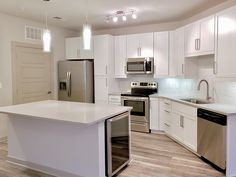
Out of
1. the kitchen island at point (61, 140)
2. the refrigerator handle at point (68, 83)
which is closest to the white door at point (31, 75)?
the refrigerator handle at point (68, 83)

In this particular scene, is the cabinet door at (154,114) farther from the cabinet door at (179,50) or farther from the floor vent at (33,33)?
the floor vent at (33,33)

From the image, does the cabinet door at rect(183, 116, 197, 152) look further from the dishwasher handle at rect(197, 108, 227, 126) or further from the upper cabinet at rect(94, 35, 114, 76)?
the upper cabinet at rect(94, 35, 114, 76)

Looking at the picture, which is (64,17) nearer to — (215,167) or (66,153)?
(66,153)

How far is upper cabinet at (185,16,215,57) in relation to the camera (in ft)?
11.6

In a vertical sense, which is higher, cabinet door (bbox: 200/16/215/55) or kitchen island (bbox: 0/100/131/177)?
cabinet door (bbox: 200/16/215/55)

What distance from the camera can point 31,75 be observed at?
4996 mm

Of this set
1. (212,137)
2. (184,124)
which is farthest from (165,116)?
(212,137)

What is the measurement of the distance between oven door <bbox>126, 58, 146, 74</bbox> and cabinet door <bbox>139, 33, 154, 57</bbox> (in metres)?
0.20

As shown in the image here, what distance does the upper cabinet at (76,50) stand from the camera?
556 centimetres

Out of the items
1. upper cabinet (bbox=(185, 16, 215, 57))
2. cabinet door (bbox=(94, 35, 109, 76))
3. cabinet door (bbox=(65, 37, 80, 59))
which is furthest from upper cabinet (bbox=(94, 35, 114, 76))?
upper cabinet (bbox=(185, 16, 215, 57))

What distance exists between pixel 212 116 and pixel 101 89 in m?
3.00

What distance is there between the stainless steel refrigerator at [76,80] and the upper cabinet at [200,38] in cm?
246

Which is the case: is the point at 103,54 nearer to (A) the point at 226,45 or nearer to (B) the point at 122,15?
(B) the point at 122,15

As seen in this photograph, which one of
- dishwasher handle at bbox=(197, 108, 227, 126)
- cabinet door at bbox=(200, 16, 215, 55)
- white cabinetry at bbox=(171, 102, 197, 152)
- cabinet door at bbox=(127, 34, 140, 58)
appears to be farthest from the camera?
cabinet door at bbox=(127, 34, 140, 58)
